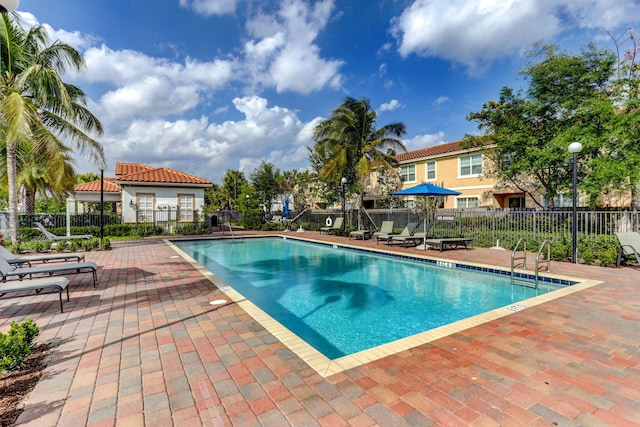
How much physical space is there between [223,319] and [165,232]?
62.7 ft

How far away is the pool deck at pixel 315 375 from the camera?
8.16ft

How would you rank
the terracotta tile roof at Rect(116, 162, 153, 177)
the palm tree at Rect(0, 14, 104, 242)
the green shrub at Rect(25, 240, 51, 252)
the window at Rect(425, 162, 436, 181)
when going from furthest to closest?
1. the window at Rect(425, 162, 436, 181)
2. the terracotta tile roof at Rect(116, 162, 153, 177)
3. the green shrub at Rect(25, 240, 51, 252)
4. the palm tree at Rect(0, 14, 104, 242)

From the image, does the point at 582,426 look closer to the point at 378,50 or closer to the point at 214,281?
the point at 214,281

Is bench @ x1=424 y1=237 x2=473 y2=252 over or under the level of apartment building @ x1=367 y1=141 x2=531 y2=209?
under

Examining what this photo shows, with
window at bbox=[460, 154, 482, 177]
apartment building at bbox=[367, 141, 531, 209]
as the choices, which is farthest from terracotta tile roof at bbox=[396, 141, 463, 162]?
window at bbox=[460, 154, 482, 177]

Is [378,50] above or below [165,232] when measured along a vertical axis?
above

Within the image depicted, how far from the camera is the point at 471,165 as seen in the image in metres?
22.4

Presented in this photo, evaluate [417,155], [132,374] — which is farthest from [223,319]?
[417,155]

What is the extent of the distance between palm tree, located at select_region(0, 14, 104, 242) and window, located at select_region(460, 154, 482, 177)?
2210 centimetres

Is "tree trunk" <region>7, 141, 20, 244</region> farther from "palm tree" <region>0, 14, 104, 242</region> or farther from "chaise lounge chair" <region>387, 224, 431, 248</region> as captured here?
"chaise lounge chair" <region>387, 224, 431, 248</region>

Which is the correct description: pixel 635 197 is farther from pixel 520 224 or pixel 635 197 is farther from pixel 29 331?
pixel 29 331

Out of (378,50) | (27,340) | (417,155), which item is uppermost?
(378,50)

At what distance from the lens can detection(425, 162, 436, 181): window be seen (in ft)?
81.6

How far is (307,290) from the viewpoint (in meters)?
8.38
